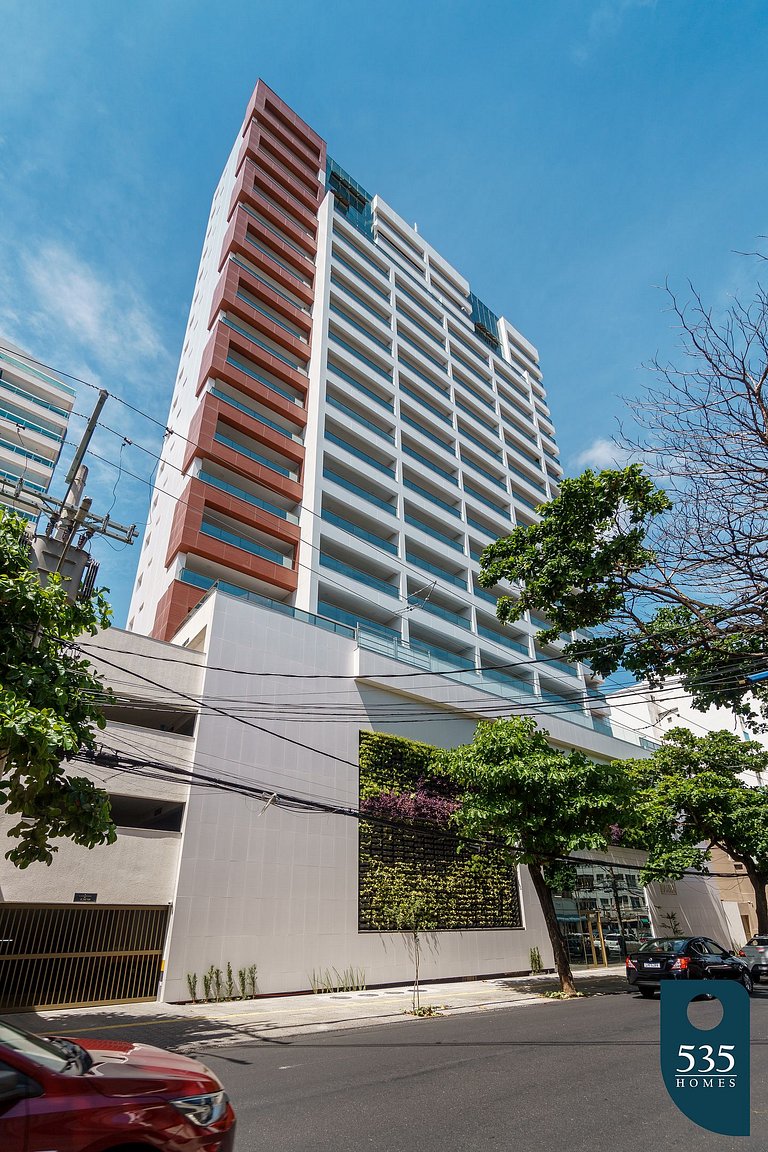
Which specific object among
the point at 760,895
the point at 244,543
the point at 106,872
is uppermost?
the point at 244,543

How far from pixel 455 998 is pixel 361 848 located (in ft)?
14.5

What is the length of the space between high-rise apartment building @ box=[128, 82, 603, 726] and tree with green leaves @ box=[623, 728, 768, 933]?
16.4 feet

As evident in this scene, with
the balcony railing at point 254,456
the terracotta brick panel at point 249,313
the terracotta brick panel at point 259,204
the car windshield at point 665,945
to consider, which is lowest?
the car windshield at point 665,945

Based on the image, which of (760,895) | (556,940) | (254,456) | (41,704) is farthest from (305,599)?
(760,895)

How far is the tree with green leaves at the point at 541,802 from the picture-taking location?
1576cm

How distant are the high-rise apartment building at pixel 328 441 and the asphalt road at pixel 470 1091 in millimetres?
→ 12835

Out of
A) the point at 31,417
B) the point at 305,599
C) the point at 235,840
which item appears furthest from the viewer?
the point at 31,417


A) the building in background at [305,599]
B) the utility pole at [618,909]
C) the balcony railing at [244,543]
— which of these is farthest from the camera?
the utility pole at [618,909]

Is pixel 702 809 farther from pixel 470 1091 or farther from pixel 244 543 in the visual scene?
pixel 470 1091

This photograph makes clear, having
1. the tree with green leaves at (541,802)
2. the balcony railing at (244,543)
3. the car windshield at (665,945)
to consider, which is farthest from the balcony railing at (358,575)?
the car windshield at (665,945)

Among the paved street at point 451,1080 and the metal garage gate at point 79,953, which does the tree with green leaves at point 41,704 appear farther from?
the metal garage gate at point 79,953

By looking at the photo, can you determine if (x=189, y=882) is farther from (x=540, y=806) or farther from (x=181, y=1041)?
(x=540, y=806)

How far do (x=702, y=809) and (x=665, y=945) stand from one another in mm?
11718

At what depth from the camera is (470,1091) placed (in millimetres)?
6227
